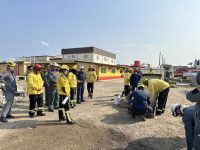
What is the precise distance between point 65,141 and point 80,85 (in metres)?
6.08

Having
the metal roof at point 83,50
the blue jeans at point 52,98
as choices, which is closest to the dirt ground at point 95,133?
the blue jeans at point 52,98

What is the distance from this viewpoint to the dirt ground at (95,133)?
612 centimetres

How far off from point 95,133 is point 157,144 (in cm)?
176

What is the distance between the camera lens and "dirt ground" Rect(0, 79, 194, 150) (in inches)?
241

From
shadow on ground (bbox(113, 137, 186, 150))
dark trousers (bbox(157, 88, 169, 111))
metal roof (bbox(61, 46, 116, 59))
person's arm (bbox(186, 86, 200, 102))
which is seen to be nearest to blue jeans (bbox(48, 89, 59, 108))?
dark trousers (bbox(157, 88, 169, 111))

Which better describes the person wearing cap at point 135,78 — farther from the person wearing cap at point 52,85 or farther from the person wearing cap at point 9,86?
the person wearing cap at point 9,86

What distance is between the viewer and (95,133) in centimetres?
705

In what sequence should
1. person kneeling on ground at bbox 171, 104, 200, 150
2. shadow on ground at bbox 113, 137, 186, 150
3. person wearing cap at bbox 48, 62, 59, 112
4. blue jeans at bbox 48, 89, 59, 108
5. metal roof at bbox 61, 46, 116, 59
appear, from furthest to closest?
1. metal roof at bbox 61, 46, 116, 59
2. person wearing cap at bbox 48, 62, 59, 112
3. blue jeans at bbox 48, 89, 59, 108
4. shadow on ground at bbox 113, 137, 186, 150
5. person kneeling on ground at bbox 171, 104, 200, 150

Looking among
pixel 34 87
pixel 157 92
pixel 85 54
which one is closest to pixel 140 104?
pixel 157 92

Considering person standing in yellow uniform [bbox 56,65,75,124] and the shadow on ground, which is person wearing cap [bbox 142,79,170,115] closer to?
the shadow on ground

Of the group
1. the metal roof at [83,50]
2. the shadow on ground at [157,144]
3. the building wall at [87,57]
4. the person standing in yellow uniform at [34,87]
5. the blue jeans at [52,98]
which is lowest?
the shadow on ground at [157,144]

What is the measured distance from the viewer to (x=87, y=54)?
6631 cm

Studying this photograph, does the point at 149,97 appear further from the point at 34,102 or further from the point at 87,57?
the point at 87,57

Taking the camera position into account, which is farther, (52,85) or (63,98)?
(52,85)
